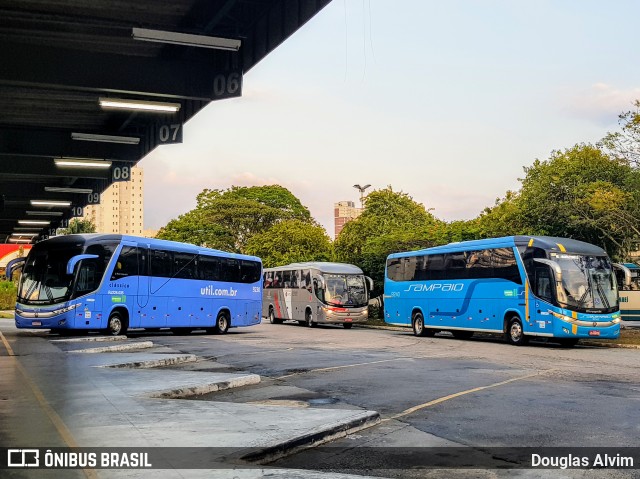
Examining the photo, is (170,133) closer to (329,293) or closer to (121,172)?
(121,172)

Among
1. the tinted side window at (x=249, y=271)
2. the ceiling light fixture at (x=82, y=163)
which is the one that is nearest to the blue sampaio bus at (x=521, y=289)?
the tinted side window at (x=249, y=271)

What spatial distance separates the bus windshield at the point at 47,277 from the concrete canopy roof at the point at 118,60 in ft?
21.5

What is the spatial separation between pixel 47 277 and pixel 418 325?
48.7 ft

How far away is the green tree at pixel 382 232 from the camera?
45219mm

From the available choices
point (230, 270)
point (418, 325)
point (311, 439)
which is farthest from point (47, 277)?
point (311, 439)

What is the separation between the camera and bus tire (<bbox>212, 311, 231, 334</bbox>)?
33406 millimetres

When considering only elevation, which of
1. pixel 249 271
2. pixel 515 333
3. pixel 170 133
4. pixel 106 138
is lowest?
pixel 515 333

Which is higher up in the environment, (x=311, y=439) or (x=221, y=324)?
(x=311, y=439)

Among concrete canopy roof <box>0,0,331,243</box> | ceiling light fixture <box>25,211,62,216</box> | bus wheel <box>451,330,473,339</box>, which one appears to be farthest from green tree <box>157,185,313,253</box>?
concrete canopy roof <box>0,0,331,243</box>

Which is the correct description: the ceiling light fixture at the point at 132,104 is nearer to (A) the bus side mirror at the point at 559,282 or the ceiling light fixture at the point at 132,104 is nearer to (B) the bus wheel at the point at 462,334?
(A) the bus side mirror at the point at 559,282

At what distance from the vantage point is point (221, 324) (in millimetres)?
33594

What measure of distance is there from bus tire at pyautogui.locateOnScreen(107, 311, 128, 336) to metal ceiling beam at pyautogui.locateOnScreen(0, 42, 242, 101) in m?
13.9

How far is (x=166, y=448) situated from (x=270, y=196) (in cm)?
7771

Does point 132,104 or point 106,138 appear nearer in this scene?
point 132,104
